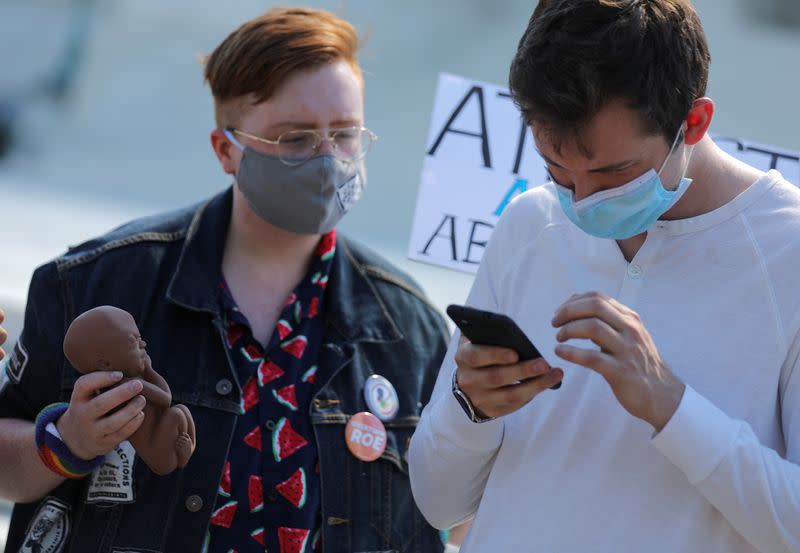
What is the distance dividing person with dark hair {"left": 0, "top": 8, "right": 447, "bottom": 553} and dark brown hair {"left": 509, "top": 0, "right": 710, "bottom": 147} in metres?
0.79

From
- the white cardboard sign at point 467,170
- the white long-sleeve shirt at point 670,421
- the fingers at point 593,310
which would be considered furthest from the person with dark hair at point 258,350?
the fingers at point 593,310

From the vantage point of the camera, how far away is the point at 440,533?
2143mm

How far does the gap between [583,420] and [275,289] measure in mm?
872

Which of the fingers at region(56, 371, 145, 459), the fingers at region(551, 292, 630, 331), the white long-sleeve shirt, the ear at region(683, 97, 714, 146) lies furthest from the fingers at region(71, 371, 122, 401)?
the ear at region(683, 97, 714, 146)

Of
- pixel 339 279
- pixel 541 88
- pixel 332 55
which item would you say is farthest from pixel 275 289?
pixel 541 88

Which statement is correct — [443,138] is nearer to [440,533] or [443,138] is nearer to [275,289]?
[275,289]

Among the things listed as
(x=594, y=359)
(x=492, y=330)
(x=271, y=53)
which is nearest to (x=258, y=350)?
(x=271, y=53)

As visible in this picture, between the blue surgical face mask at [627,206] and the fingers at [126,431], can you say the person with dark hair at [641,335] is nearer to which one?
the blue surgical face mask at [627,206]

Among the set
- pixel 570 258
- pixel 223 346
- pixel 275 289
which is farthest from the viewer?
pixel 275 289

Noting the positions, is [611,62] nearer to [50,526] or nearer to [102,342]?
[102,342]

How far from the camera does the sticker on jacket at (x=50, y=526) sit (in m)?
1.86

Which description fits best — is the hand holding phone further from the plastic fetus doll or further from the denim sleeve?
the denim sleeve

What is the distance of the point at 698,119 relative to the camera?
1361 millimetres

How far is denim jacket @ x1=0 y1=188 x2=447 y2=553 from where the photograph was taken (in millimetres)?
1862
